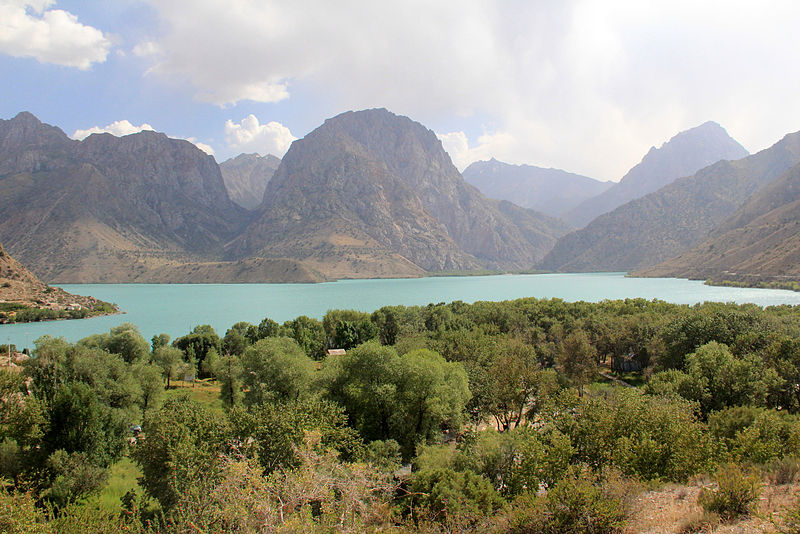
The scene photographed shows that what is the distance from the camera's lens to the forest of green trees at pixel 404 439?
44.5ft

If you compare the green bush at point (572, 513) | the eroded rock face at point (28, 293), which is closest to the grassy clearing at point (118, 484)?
the green bush at point (572, 513)

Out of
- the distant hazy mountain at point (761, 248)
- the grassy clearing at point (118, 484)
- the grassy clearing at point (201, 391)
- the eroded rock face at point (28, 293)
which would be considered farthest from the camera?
the distant hazy mountain at point (761, 248)

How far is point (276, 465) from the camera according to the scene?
19.8 metres

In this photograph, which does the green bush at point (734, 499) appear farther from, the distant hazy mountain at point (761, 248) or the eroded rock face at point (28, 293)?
the distant hazy mountain at point (761, 248)

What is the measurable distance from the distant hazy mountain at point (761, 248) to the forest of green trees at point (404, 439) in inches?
4617

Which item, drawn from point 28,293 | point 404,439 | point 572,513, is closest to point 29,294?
point 28,293

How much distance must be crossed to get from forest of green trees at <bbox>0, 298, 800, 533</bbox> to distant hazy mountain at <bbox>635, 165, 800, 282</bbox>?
117271mm

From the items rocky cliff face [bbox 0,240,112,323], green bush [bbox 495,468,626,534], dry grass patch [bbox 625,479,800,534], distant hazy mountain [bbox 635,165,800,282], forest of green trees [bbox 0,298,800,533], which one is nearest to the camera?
dry grass patch [bbox 625,479,800,534]

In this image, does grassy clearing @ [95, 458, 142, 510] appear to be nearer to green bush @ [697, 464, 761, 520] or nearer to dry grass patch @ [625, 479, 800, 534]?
dry grass patch @ [625, 479, 800, 534]

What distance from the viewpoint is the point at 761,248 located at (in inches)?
6314

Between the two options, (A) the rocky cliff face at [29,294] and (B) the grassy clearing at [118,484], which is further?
(A) the rocky cliff face at [29,294]

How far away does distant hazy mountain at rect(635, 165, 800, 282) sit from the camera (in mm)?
140875

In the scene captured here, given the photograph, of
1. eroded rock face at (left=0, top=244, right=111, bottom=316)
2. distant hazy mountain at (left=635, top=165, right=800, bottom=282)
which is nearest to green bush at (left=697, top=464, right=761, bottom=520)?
eroded rock face at (left=0, top=244, right=111, bottom=316)

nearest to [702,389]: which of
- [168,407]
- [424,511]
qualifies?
[424,511]
